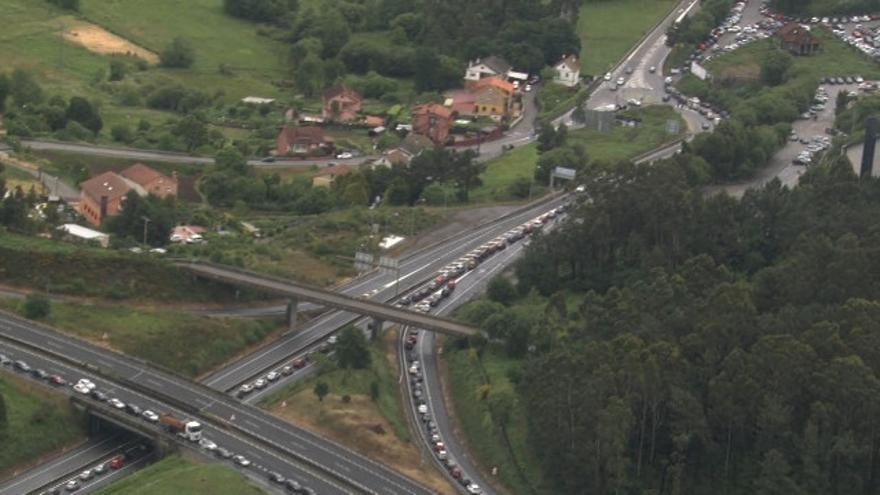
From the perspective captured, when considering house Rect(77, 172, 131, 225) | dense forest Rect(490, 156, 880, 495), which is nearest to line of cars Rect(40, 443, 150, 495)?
dense forest Rect(490, 156, 880, 495)

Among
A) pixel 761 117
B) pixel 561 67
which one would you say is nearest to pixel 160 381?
pixel 761 117

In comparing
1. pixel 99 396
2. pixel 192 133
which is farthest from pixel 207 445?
pixel 192 133

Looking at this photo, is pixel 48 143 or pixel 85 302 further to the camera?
pixel 48 143

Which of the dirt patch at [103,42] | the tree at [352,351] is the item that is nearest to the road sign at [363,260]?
the tree at [352,351]

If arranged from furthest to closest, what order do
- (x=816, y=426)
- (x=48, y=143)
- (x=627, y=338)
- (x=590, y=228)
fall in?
(x=48, y=143) < (x=590, y=228) < (x=627, y=338) < (x=816, y=426)

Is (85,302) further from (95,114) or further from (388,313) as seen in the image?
(95,114)

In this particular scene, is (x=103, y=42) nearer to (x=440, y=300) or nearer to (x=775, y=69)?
(x=775, y=69)

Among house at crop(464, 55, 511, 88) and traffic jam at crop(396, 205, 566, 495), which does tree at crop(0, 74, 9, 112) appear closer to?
house at crop(464, 55, 511, 88)
